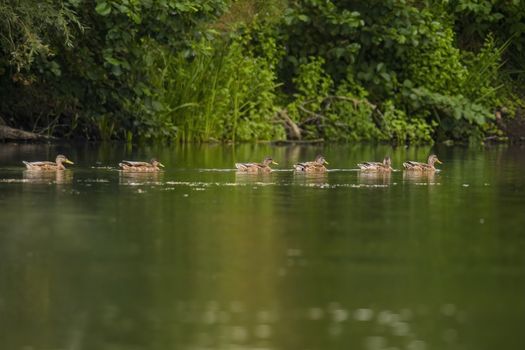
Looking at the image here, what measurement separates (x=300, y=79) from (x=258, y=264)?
26.1 meters

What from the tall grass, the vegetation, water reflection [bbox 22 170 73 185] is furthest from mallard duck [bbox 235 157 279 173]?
the tall grass

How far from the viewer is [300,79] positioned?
39219mm

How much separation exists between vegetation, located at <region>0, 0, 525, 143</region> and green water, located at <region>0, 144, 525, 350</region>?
10.4 m

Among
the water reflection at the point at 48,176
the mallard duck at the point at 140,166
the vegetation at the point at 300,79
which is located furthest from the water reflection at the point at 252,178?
the vegetation at the point at 300,79

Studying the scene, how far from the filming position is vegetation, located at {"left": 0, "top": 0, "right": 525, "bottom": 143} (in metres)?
32.9

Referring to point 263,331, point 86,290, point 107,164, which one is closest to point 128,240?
point 86,290

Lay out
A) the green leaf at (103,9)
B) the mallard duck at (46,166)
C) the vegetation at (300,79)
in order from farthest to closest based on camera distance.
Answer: the vegetation at (300,79)
the green leaf at (103,9)
the mallard duck at (46,166)

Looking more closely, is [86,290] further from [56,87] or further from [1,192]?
[56,87]

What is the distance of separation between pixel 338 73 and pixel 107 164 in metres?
14.7

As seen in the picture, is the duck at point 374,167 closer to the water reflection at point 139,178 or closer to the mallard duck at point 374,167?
the mallard duck at point 374,167

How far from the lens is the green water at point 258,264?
34.2ft

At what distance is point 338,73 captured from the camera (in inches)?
1564

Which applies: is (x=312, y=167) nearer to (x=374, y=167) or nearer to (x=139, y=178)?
(x=374, y=167)

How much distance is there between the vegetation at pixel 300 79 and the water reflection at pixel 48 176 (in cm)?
785
